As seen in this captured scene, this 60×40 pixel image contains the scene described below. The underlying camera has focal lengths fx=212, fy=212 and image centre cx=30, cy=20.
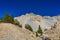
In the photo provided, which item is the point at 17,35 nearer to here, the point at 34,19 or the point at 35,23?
the point at 35,23

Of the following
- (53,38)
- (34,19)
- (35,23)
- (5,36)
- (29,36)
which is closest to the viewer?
(53,38)

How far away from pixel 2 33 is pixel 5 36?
1.11 meters

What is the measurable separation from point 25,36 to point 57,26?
6.80m

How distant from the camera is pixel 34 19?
19788 centimetres

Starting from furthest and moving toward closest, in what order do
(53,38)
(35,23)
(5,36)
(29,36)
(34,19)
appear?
1. (34,19)
2. (35,23)
3. (29,36)
4. (5,36)
5. (53,38)

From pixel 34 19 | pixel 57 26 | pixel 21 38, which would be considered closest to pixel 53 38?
pixel 57 26

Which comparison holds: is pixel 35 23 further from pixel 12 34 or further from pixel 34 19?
pixel 12 34

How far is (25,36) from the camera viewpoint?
42625 mm

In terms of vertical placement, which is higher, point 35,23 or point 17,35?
point 35,23

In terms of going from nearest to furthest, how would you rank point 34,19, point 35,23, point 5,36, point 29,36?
point 5,36 → point 29,36 → point 35,23 → point 34,19

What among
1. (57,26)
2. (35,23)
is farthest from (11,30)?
(35,23)

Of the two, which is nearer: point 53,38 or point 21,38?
point 53,38

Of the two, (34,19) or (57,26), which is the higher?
(34,19)

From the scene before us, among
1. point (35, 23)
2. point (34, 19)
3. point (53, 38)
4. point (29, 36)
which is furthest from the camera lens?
point (34, 19)
